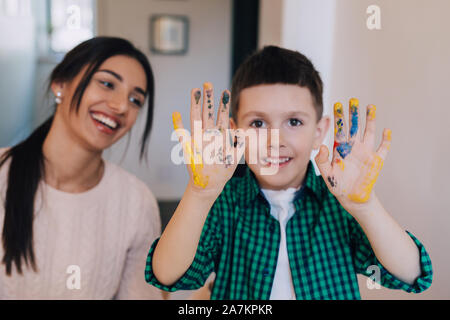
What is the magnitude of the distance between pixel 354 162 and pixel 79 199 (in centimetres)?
83

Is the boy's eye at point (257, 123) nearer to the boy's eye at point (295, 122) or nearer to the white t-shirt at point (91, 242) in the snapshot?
the boy's eye at point (295, 122)

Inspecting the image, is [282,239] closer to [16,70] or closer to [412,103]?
[412,103]

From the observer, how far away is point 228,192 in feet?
2.84

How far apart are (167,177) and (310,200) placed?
2.87 metres

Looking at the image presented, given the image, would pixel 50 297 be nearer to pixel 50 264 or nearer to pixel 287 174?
pixel 50 264

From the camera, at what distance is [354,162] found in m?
0.63

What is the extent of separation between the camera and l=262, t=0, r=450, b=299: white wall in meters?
0.75

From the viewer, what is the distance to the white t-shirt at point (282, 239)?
31.2 inches

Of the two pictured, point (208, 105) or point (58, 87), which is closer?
point (208, 105)


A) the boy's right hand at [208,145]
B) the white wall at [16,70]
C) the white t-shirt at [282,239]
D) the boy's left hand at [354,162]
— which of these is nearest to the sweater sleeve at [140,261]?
the white t-shirt at [282,239]

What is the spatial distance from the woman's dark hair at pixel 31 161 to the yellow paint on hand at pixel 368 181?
0.79 m

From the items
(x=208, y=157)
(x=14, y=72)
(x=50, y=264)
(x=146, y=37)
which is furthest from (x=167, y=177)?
(x=208, y=157)

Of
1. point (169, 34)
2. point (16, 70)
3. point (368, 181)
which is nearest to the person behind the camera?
point (368, 181)

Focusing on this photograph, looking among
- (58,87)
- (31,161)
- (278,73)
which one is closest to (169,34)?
(58,87)
